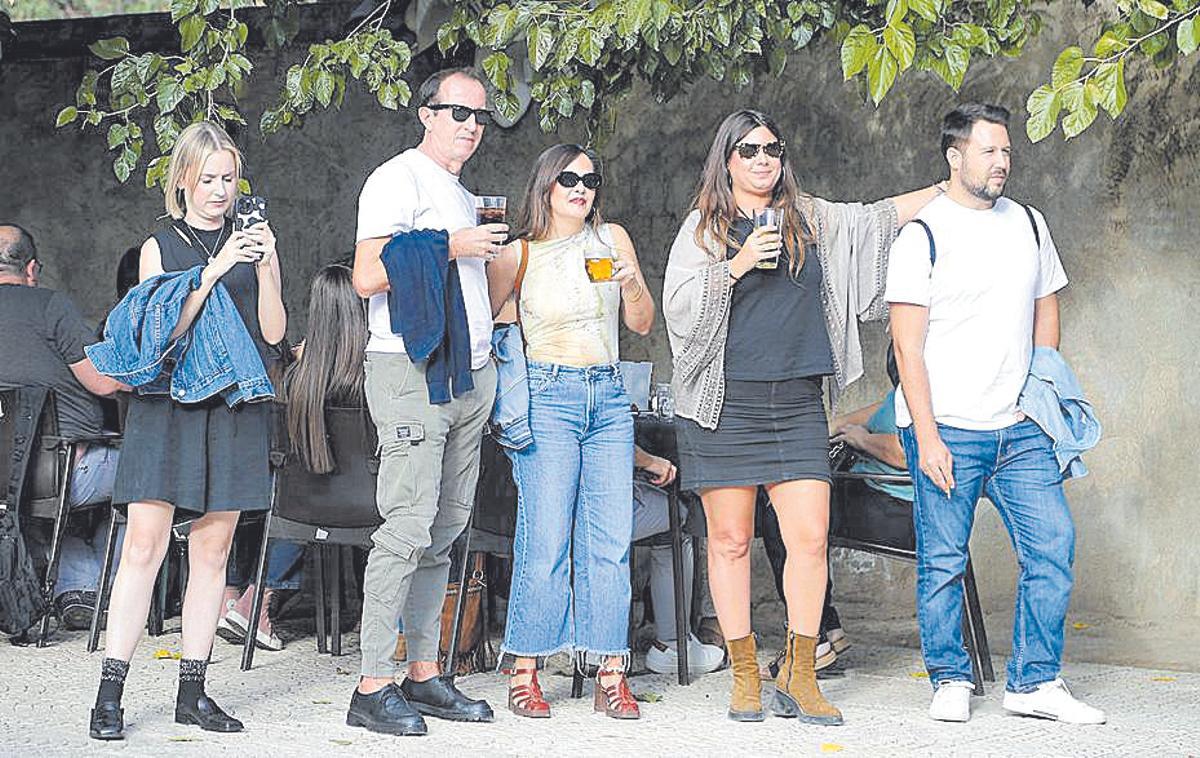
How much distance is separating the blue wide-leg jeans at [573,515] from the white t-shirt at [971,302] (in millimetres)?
891

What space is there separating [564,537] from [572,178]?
102 cm

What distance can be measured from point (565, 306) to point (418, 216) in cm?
54

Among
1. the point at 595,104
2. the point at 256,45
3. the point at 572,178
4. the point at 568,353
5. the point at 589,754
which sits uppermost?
the point at 256,45

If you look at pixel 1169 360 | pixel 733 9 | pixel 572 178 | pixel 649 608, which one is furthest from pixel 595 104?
pixel 1169 360

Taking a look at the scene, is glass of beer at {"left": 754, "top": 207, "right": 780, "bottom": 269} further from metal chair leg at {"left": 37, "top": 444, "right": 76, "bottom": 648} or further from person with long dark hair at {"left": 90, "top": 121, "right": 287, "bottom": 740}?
metal chair leg at {"left": 37, "top": 444, "right": 76, "bottom": 648}

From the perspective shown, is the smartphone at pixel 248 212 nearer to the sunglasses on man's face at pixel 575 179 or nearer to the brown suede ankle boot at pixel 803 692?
the sunglasses on man's face at pixel 575 179

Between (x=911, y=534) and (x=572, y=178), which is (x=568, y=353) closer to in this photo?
(x=572, y=178)

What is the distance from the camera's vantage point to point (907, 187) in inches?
281

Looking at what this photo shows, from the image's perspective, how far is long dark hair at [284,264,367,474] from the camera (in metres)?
5.29

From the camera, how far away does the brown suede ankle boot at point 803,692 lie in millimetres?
4676

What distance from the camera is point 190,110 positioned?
19.0 ft

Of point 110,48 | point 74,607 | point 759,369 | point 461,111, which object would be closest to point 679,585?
point 759,369

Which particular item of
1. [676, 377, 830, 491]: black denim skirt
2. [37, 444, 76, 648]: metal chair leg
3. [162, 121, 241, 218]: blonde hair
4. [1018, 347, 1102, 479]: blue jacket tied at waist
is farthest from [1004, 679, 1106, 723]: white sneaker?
Result: [37, 444, 76, 648]: metal chair leg

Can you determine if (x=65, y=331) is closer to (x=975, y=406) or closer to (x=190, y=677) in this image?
(x=190, y=677)
